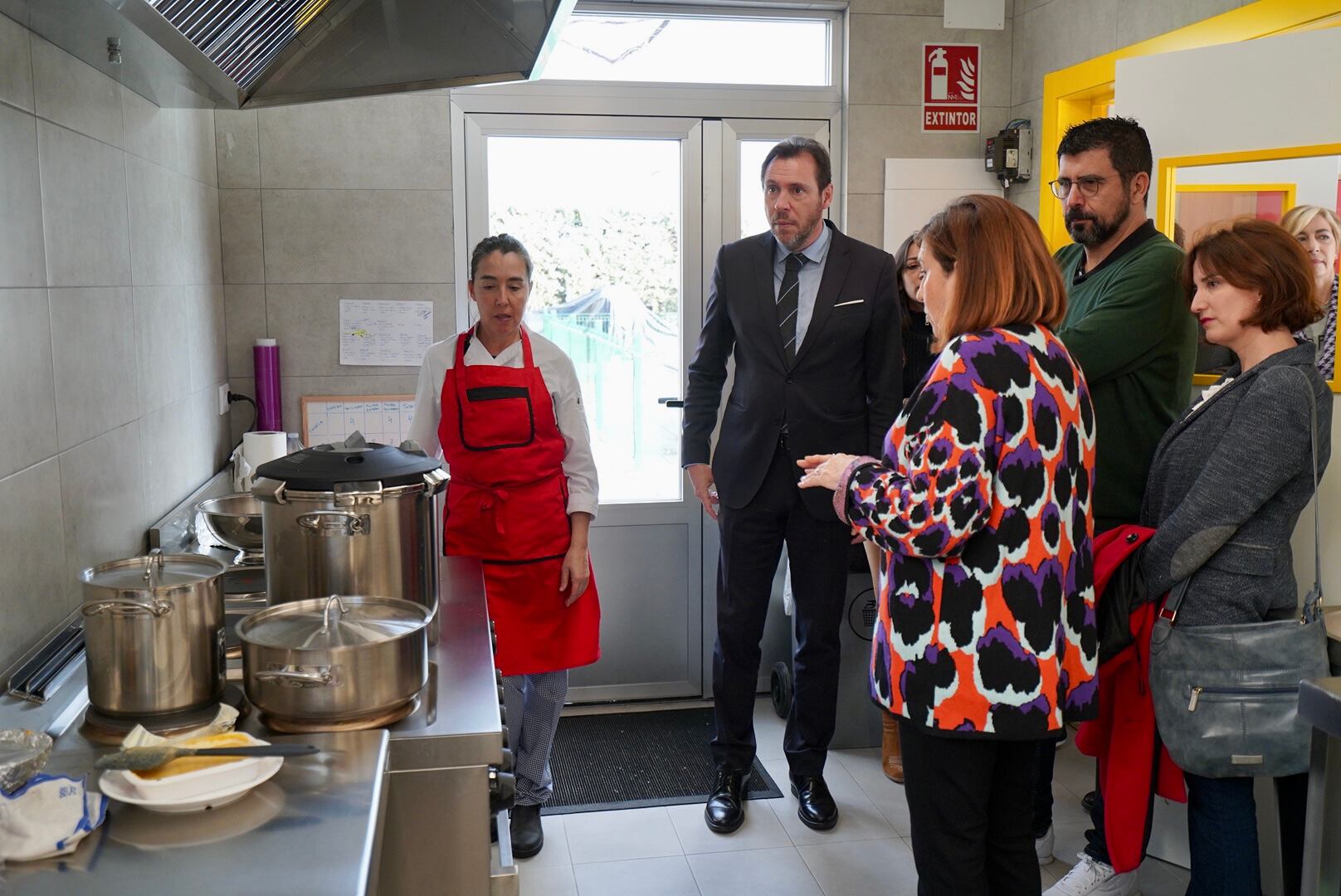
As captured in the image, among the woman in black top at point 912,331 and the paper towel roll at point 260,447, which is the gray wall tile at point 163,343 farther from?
the woman in black top at point 912,331

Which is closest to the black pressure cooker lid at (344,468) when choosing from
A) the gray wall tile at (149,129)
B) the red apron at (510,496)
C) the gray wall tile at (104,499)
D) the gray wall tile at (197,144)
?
the gray wall tile at (104,499)

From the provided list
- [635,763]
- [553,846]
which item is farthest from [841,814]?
[553,846]

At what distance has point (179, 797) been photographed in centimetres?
108

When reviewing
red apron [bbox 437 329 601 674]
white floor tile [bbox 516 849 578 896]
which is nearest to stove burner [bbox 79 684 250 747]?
red apron [bbox 437 329 601 674]

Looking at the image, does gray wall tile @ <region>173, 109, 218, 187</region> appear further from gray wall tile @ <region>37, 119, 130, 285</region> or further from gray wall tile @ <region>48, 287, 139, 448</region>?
gray wall tile @ <region>48, 287, 139, 448</region>

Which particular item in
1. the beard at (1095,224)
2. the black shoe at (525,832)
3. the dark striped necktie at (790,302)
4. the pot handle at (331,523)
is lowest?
the black shoe at (525,832)

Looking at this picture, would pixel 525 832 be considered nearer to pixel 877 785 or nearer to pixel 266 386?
pixel 877 785

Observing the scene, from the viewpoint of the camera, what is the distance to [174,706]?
1.30m

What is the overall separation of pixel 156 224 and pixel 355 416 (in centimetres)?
107

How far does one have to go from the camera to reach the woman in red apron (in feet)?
8.23

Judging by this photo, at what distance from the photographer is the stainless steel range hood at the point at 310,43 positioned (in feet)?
5.50

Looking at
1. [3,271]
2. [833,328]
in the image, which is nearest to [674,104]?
[833,328]

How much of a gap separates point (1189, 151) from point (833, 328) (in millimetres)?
950

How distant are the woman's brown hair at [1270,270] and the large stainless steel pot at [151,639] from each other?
180 centimetres
